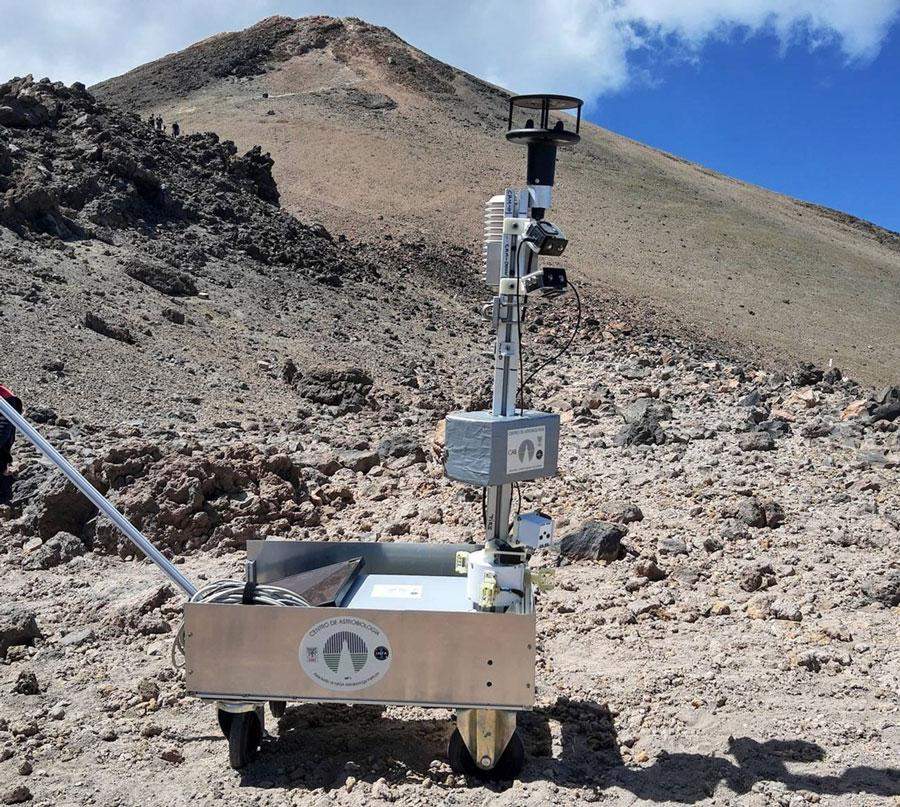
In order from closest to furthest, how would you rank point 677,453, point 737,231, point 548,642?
point 548,642
point 677,453
point 737,231

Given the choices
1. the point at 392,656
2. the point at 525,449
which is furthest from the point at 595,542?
the point at 392,656

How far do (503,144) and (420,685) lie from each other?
3382 centimetres

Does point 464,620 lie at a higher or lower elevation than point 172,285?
lower

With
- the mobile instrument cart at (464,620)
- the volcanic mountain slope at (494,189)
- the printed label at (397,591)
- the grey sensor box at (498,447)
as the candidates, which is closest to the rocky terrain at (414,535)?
the mobile instrument cart at (464,620)

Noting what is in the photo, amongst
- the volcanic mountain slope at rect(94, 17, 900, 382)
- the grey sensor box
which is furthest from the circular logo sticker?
the volcanic mountain slope at rect(94, 17, 900, 382)

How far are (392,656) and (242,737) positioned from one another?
0.74 m

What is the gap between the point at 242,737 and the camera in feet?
12.0

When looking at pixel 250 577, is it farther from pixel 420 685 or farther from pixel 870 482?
pixel 870 482

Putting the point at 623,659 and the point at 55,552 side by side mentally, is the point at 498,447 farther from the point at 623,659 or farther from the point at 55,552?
the point at 55,552

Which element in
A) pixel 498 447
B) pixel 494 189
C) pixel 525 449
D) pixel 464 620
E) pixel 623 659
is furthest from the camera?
pixel 494 189

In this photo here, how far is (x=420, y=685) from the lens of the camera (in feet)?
11.3

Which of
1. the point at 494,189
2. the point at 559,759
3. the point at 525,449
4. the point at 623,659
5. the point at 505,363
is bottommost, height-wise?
the point at 559,759

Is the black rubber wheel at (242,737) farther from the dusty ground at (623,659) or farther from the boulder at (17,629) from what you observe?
the boulder at (17,629)

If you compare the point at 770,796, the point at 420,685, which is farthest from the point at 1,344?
the point at 770,796
